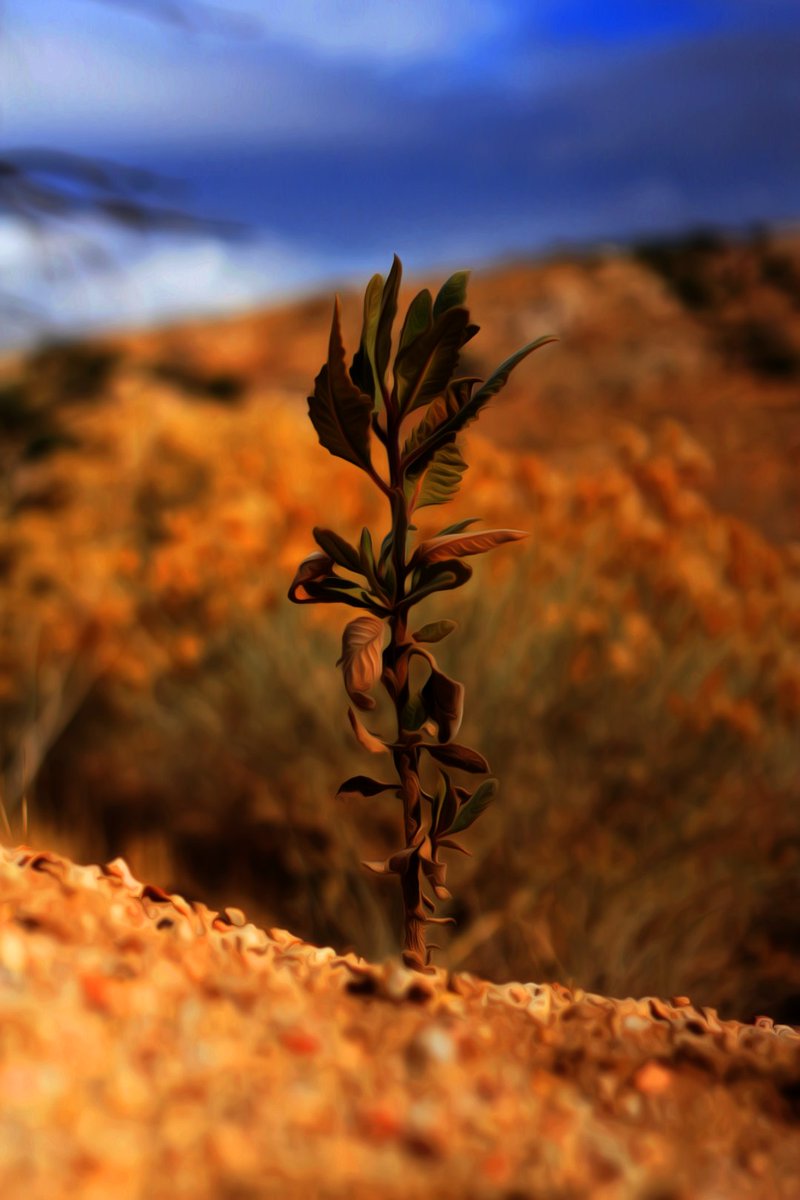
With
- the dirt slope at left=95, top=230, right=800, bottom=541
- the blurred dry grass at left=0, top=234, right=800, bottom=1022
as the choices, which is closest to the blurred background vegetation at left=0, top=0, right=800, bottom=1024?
the blurred dry grass at left=0, top=234, right=800, bottom=1022

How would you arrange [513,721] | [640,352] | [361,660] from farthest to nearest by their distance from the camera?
[640,352] → [513,721] → [361,660]

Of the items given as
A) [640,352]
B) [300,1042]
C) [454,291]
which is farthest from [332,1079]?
[640,352]

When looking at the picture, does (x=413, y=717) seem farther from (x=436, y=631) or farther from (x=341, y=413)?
(x=341, y=413)

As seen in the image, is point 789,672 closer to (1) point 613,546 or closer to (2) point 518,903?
(1) point 613,546

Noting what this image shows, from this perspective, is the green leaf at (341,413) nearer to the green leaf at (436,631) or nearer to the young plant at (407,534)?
the young plant at (407,534)

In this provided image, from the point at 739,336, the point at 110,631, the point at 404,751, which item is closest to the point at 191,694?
the point at 110,631

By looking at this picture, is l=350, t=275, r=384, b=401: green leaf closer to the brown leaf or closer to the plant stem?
the plant stem
